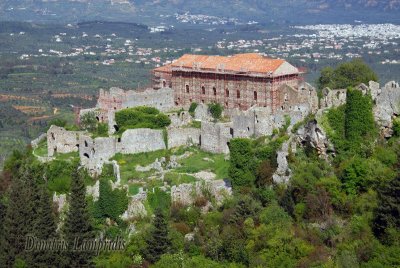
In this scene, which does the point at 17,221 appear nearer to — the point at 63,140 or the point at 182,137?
the point at 63,140

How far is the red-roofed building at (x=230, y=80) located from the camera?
3916cm

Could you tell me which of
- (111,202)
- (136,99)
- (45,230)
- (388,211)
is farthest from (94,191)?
(388,211)

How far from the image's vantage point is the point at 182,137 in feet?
122

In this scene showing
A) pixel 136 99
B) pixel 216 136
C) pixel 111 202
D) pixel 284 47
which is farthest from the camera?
pixel 284 47

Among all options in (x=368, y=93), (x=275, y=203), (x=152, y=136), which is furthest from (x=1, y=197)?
(x=368, y=93)

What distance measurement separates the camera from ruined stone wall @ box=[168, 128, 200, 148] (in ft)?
122

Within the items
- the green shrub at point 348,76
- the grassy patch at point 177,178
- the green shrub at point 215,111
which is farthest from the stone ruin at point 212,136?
the green shrub at point 348,76

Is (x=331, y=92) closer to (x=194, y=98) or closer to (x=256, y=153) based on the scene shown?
(x=256, y=153)

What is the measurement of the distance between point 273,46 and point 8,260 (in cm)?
11236

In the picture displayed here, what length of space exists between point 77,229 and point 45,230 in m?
1.65

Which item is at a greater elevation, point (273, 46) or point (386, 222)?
point (386, 222)

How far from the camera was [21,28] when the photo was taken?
556ft

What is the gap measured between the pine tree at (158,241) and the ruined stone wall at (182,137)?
8.01 m

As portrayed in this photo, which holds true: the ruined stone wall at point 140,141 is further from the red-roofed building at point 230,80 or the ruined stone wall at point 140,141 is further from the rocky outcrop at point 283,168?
the rocky outcrop at point 283,168
